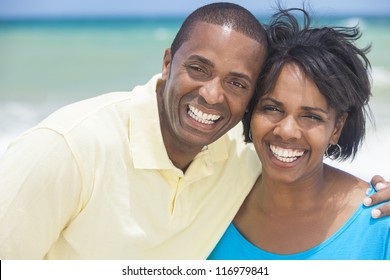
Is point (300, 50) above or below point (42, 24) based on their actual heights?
above

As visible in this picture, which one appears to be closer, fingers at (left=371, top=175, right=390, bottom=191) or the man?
the man

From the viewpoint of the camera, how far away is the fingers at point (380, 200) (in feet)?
7.84

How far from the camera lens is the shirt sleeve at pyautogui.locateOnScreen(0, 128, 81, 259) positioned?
216 cm

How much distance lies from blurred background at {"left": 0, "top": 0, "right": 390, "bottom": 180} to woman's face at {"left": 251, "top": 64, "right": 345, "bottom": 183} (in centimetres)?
268

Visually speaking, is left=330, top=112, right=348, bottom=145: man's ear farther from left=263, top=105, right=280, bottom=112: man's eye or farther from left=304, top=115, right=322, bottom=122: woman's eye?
left=263, top=105, right=280, bottom=112: man's eye

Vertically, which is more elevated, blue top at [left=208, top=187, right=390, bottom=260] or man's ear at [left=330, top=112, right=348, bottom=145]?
man's ear at [left=330, top=112, right=348, bottom=145]

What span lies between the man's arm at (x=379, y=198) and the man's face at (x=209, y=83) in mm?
631

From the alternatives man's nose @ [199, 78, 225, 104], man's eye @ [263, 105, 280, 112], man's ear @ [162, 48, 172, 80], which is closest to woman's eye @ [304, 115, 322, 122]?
man's eye @ [263, 105, 280, 112]

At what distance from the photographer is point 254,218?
8.89ft

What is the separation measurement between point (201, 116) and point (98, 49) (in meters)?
8.99

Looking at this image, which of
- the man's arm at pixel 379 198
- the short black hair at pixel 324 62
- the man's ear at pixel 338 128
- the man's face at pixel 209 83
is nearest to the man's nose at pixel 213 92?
the man's face at pixel 209 83
